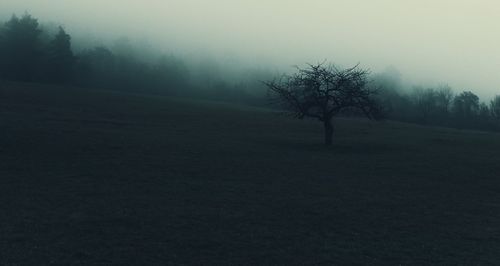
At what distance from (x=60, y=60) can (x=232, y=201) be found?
300ft

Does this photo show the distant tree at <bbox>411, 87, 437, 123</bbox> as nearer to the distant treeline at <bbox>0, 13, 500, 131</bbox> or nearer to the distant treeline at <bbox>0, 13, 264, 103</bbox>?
the distant treeline at <bbox>0, 13, 500, 131</bbox>

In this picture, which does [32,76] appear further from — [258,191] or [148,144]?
[258,191]

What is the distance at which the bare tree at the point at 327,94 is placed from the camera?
51219mm

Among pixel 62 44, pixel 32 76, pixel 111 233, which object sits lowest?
pixel 111 233

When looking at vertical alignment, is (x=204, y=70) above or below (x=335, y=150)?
above

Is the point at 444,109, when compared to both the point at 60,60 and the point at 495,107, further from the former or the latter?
the point at 60,60

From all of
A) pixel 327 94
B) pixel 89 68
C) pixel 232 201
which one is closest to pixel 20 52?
pixel 89 68

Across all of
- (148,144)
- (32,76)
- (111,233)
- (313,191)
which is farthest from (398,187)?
(32,76)

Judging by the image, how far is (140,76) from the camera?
5123 inches

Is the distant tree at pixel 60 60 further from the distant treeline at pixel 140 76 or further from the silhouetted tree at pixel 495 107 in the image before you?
the silhouetted tree at pixel 495 107

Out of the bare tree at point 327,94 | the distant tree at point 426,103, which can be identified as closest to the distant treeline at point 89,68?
the distant tree at point 426,103

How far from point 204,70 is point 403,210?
6147 inches

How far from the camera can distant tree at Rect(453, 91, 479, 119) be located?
14729 centimetres

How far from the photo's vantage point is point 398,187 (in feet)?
95.6
